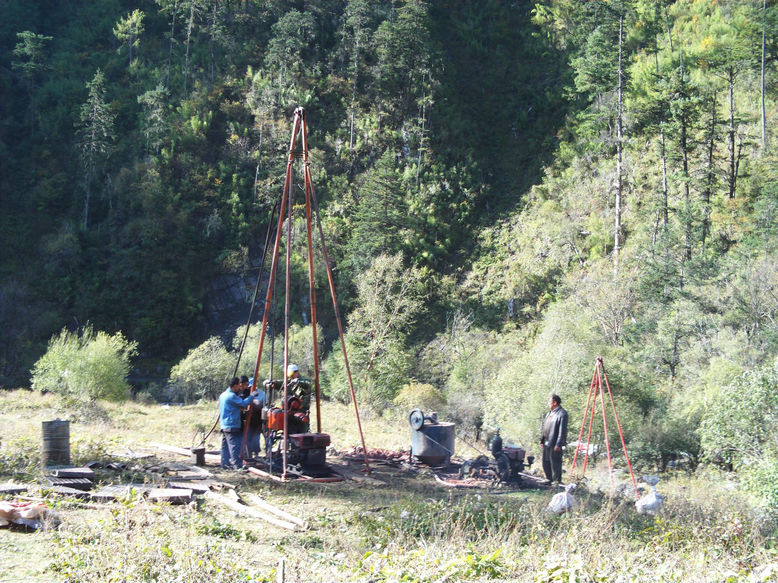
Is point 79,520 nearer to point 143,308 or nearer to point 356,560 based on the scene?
point 356,560

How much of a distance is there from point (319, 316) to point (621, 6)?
2510cm

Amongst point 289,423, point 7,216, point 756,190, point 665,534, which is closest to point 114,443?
point 289,423

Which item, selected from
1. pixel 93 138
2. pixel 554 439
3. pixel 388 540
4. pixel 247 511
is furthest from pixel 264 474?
pixel 93 138

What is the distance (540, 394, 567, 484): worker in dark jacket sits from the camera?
10.8 m

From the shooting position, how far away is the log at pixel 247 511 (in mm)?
7215

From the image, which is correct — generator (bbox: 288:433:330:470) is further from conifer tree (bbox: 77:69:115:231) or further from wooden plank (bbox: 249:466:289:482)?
conifer tree (bbox: 77:69:115:231)

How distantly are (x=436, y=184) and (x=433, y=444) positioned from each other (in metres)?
34.0

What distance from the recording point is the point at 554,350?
789 inches

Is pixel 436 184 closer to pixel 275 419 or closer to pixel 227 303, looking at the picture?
pixel 227 303

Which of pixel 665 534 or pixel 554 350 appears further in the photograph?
pixel 554 350

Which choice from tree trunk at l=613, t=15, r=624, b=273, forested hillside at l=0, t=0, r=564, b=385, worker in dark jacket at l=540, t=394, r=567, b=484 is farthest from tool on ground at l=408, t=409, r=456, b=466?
forested hillside at l=0, t=0, r=564, b=385

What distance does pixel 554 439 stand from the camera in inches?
432

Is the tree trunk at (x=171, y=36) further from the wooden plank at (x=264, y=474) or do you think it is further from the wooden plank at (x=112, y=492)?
the wooden plank at (x=112, y=492)

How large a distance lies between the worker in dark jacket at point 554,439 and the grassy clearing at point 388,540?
1.26 m
